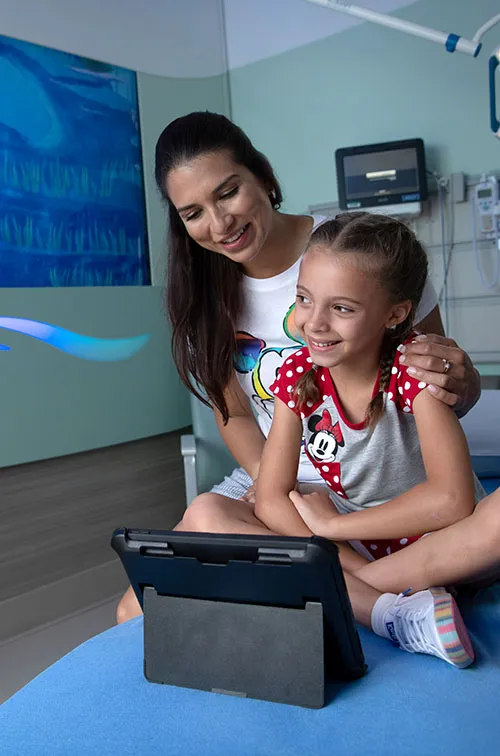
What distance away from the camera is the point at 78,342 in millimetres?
3010

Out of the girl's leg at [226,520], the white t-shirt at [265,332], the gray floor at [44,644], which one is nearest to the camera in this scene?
the girl's leg at [226,520]

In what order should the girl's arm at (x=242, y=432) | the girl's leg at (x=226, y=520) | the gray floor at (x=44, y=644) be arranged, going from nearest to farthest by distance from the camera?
the girl's leg at (x=226, y=520), the girl's arm at (x=242, y=432), the gray floor at (x=44, y=644)

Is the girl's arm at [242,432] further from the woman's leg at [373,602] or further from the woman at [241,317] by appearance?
the woman's leg at [373,602]

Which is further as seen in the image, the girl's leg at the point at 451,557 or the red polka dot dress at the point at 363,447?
the red polka dot dress at the point at 363,447

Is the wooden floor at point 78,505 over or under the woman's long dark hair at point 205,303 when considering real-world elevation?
under

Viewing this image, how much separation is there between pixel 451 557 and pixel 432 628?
0.57 feet

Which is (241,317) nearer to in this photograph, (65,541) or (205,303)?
(205,303)

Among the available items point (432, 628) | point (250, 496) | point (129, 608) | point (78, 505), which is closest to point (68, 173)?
point (78, 505)

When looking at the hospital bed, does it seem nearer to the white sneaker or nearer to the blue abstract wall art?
the white sneaker

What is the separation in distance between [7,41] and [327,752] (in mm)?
2679

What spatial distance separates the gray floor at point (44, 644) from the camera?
2.18 m

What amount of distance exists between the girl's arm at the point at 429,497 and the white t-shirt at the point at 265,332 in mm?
393

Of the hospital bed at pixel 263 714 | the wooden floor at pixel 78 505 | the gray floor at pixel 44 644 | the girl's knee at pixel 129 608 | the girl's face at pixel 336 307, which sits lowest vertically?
the gray floor at pixel 44 644

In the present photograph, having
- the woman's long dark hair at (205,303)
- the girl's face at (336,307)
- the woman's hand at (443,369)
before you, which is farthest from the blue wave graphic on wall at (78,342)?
the woman's hand at (443,369)
